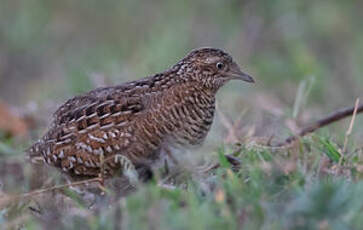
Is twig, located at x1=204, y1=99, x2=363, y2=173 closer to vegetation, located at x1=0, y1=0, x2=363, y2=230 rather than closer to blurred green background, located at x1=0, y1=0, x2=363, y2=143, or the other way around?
vegetation, located at x1=0, y1=0, x2=363, y2=230

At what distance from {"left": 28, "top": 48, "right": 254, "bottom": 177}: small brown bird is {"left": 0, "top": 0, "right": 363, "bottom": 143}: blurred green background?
3210 millimetres

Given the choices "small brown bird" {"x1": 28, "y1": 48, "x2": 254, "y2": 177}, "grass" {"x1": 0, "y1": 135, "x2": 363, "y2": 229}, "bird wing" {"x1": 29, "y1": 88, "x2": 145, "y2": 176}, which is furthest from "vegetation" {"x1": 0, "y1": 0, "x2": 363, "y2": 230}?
"bird wing" {"x1": 29, "y1": 88, "x2": 145, "y2": 176}

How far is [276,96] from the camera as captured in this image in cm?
1121

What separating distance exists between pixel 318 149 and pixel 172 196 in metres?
1.50

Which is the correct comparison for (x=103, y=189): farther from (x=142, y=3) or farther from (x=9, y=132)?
(x=142, y=3)

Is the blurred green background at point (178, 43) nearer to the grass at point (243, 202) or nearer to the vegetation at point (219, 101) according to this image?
the vegetation at point (219, 101)

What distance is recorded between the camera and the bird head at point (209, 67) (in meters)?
6.98

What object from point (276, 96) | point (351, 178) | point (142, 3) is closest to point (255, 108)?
point (276, 96)

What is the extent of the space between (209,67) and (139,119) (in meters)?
0.74

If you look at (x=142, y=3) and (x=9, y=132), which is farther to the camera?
(x=142, y=3)

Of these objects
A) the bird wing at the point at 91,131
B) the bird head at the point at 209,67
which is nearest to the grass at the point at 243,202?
the bird wing at the point at 91,131

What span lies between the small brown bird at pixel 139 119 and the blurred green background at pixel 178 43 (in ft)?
10.5

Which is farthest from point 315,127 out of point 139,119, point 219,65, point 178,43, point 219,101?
point 178,43

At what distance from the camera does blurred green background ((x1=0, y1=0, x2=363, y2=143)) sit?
37.3 ft
